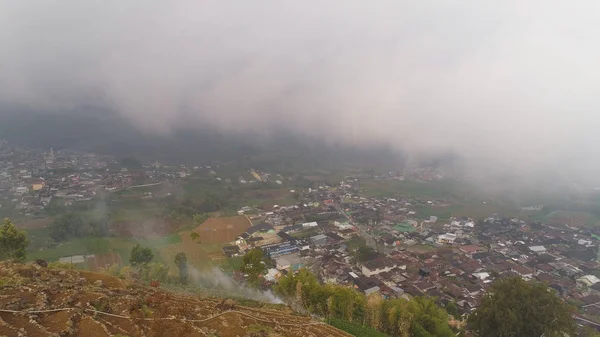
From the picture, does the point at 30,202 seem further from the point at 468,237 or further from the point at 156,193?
the point at 468,237

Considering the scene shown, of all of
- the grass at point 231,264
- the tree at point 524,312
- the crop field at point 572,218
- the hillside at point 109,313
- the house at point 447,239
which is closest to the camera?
the hillside at point 109,313

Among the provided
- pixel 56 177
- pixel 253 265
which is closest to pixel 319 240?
pixel 253 265

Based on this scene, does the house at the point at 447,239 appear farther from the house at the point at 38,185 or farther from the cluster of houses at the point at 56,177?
the house at the point at 38,185

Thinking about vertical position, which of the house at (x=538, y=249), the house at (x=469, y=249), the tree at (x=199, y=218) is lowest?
the house at (x=538, y=249)

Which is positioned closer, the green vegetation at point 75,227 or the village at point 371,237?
the village at point 371,237

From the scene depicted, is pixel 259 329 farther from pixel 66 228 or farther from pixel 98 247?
pixel 66 228

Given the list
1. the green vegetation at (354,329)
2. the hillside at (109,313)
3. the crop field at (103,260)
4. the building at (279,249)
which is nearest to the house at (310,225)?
the building at (279,249)

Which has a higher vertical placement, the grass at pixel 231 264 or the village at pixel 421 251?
the grass at pixel 231 264
